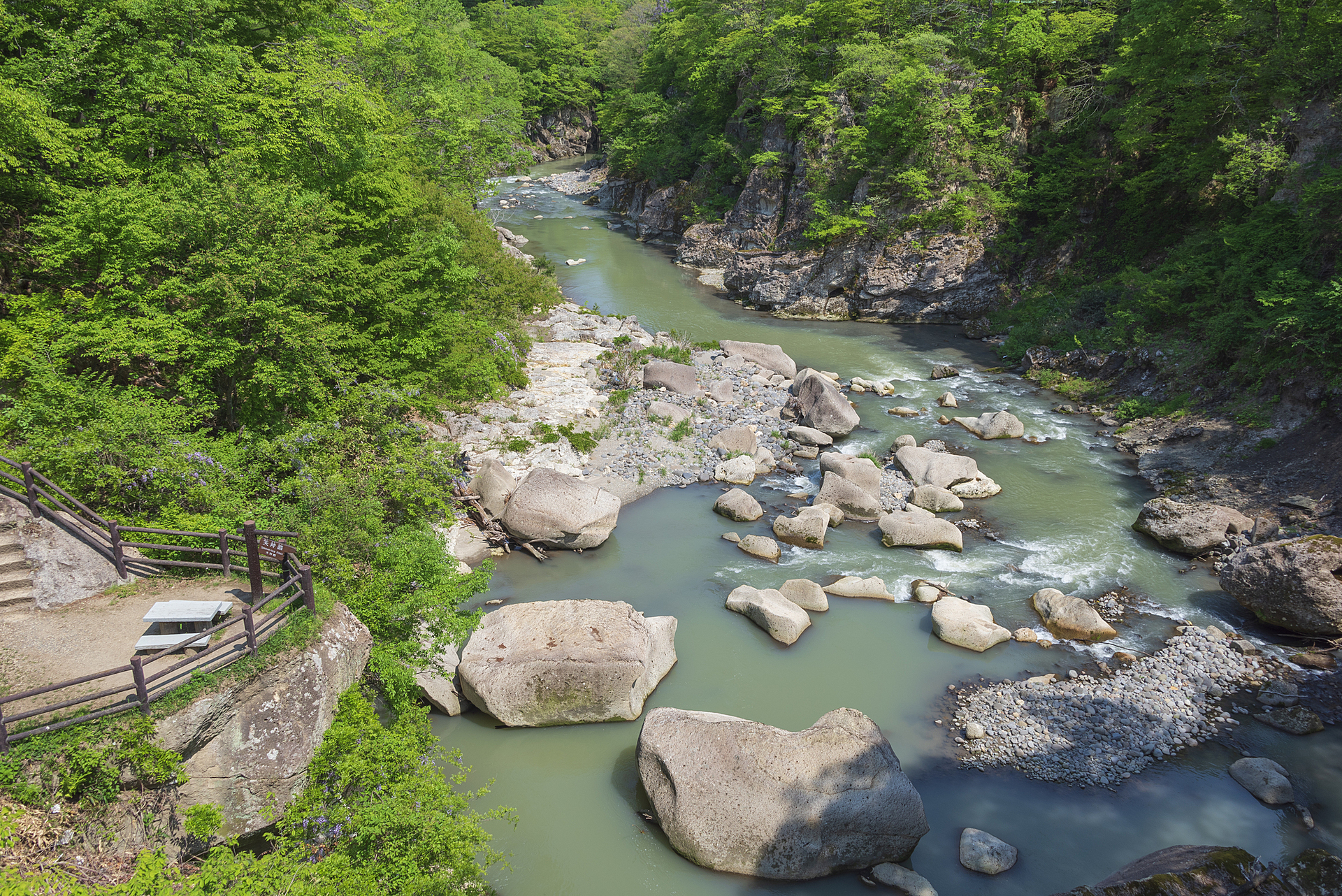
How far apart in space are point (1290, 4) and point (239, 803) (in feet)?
113

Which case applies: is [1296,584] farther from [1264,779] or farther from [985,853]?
[985,853]

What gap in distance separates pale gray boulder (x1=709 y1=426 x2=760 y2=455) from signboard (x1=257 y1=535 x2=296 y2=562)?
13.1 m

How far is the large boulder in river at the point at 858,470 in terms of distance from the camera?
19.5 meters

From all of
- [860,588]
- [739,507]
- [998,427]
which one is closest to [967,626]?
[860,588]

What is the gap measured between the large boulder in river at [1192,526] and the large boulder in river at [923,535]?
4561 mm

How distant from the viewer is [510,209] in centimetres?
5619

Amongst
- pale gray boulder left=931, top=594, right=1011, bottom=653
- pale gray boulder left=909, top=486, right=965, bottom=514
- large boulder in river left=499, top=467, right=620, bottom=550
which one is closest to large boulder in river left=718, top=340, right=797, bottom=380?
pale gray boulder left=909, top=486, right=965, bottom=514

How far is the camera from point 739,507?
18.6 meters

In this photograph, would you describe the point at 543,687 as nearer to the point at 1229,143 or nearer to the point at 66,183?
the point at 66,183

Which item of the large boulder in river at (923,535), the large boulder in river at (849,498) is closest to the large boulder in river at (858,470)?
the large boulder in river at (849,498)

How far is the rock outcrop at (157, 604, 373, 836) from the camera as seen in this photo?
8391mm

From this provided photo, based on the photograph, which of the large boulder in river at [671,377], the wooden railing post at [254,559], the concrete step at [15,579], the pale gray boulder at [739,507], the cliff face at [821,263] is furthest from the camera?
the cliff face at [821,263]

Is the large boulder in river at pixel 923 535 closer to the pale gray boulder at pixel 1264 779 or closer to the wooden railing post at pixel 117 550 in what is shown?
the pale gray boulder at pixel 1264 779

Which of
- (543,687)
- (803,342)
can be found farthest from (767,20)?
(543,687)
